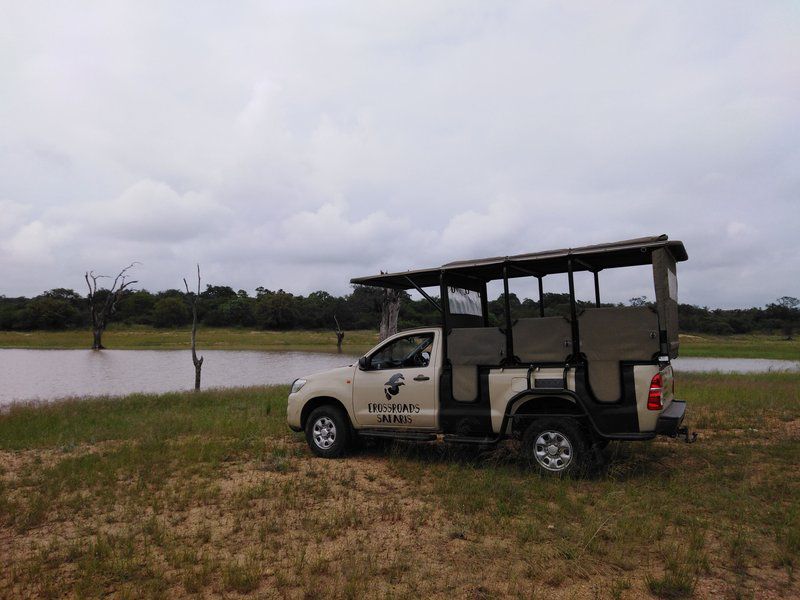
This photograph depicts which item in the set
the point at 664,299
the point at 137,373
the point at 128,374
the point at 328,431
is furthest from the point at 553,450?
the point at 137,373

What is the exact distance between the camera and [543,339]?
23.5ft

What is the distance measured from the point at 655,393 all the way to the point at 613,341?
73 cm

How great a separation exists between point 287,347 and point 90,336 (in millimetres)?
26941

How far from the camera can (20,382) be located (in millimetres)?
24641

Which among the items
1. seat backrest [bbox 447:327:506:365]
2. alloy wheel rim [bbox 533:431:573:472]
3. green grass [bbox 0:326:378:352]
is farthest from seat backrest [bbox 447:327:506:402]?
green grass [bbox 0:326:378:352]

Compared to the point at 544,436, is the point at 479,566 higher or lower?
lower

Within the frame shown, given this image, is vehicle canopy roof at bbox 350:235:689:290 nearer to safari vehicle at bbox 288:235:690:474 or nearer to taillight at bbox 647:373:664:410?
safari vehicle at bbox 288:235:690:474

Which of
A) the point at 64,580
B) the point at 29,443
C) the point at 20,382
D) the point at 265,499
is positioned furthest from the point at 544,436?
the point at 20,382

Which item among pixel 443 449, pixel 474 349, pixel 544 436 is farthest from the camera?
pixel 443 449

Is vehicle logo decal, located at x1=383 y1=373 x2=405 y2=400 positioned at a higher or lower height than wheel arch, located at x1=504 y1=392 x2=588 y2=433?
higher

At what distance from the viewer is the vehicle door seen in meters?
7.80

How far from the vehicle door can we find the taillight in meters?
2.64

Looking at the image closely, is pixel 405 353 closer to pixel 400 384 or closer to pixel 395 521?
pixel 400 384

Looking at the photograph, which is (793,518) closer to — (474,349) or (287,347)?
(474,349)
